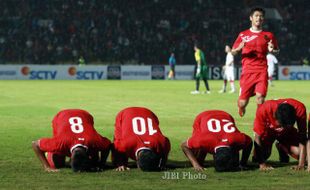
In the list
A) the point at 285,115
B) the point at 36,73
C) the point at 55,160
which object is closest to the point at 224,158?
the point at 285,115

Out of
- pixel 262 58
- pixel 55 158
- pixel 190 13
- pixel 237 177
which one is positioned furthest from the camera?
pixel 190 13

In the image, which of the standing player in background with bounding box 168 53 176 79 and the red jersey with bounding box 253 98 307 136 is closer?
the red jersey with bounding box 253 98 307 136

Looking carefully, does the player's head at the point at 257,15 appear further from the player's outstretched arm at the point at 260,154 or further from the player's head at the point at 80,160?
the player's head at the point at 80,160

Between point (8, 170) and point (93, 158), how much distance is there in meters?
1.24

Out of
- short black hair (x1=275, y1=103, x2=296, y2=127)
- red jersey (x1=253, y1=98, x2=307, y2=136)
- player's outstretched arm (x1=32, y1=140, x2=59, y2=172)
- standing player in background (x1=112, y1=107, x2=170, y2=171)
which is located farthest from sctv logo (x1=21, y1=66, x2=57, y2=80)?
short black hair (x1=275, y1=103, x2=296, y2=127)

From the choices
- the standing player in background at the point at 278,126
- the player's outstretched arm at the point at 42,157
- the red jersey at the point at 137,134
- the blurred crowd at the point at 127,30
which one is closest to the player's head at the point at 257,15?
the standing player in background at the point at 278,126

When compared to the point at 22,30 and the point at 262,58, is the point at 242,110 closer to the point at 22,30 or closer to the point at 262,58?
the point at 262,58

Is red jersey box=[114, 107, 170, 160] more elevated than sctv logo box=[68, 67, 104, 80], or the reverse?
red jersey box=[114, 107, 170, 160]

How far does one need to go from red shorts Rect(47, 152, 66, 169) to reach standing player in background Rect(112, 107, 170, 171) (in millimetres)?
776

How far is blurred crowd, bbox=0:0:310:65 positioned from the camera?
2108 inches

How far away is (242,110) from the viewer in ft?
50.5

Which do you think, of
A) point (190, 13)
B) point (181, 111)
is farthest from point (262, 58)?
point (190, 13)

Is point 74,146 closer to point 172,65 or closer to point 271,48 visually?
point 271,48

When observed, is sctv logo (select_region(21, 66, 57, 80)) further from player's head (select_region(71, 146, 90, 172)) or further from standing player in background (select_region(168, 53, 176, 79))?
player's head (select_region(71, 146, 90, 172))
